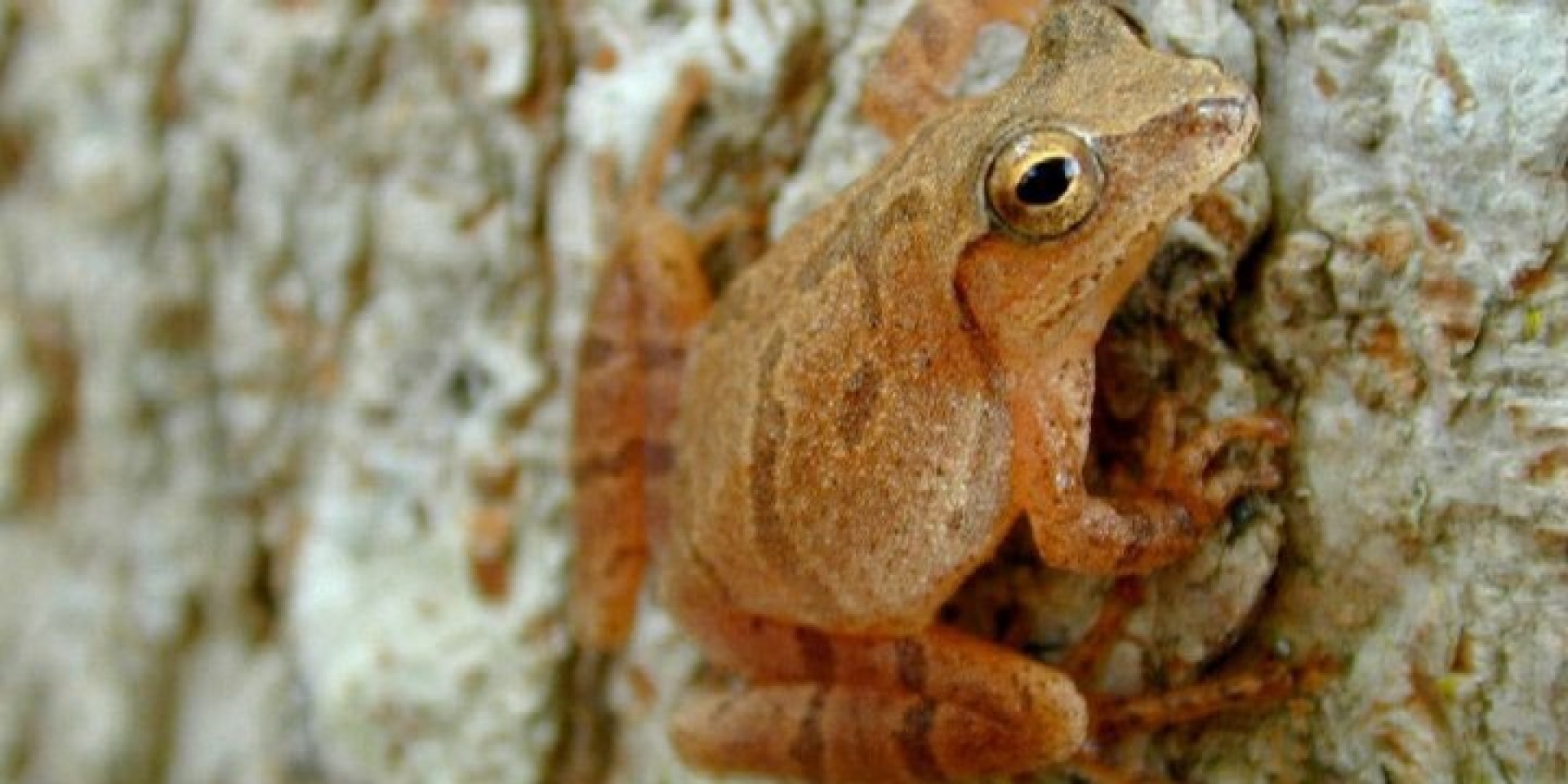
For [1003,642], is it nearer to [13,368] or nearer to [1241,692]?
[1241,692]

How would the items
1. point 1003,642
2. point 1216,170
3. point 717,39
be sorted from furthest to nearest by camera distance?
point 717,39 → point 1003,642 → point 1216,170

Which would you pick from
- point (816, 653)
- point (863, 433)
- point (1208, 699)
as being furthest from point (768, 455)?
point (1208, 699)

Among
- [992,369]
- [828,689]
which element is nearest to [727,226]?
[992,369]

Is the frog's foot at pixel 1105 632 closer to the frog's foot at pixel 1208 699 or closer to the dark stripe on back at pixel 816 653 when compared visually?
the frog's foot at pixel 1208 699

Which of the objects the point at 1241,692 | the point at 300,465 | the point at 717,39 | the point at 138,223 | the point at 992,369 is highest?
the point at 138,223

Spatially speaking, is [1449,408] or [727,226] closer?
[1449,408]

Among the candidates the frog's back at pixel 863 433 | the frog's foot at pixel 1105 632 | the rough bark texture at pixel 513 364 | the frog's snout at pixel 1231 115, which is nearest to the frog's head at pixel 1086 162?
the frog's snout at pixel 1231 115
